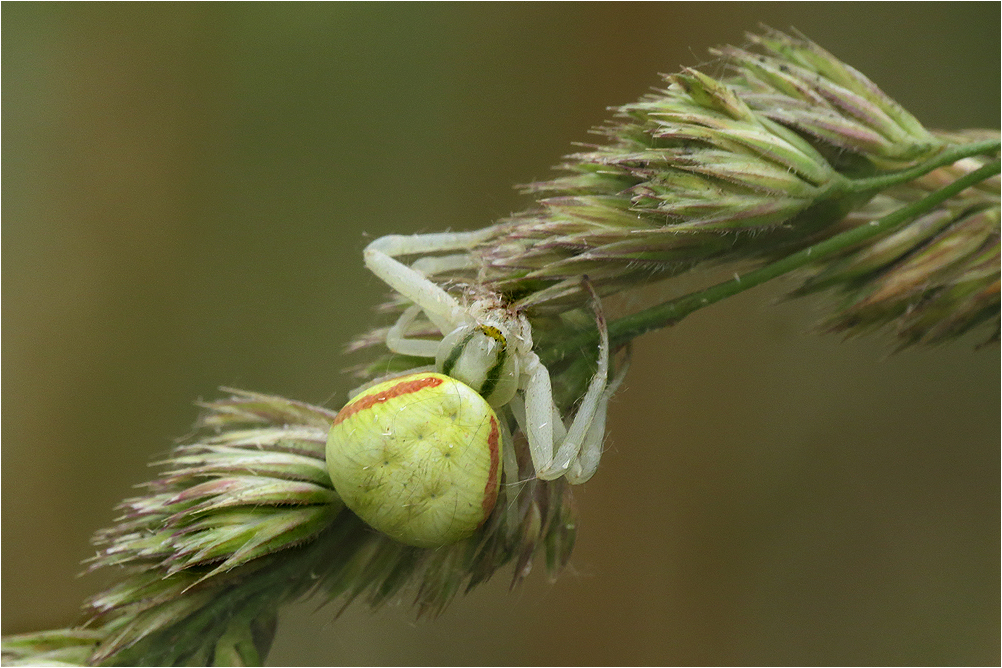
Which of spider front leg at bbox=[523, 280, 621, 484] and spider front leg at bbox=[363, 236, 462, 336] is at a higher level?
spider front leg at bbox=[363, 236, 462, 336]

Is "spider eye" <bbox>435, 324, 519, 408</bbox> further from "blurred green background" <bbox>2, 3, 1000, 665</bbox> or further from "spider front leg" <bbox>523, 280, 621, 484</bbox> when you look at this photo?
"blurred green background" <bbox>2, 3, 1000, 665</bbox>

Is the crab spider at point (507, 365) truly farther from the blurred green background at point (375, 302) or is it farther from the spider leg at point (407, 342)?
the blurred green background at point (375, 302)

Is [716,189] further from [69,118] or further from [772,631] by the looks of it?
[69,118]

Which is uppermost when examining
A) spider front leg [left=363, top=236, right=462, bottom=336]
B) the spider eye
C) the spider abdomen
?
spider front leg [left=363, top=236, right=462, bottom=336]

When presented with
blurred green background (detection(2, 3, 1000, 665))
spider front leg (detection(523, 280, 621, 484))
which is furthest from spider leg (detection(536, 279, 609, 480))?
blurred green background (detection(2, 3, 1000, 665))

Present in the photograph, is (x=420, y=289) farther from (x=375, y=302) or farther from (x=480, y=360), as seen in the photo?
(x=375, y=302)

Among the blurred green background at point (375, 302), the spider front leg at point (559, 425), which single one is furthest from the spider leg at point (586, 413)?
the blurred green background at point (375, 302)
